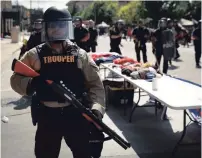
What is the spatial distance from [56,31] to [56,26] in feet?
0.13

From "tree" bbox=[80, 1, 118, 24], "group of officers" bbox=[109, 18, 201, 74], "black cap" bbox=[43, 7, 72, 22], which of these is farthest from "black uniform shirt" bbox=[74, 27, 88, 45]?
"tree" bbox=[80, 1, 118, 24]

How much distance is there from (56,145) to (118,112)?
13.6 ft

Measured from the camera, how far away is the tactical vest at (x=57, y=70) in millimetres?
2865

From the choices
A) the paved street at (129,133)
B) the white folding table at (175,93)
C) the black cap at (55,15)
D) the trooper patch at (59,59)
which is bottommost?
the paved street at (129,133)

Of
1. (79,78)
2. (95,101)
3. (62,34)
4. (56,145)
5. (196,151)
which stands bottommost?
(196,151)

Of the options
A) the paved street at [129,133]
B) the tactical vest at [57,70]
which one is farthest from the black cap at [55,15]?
the paved street at [129,133]

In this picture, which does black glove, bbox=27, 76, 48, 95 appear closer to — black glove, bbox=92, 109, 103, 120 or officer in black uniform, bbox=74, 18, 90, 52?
black glove, bbox=92, 109, 103, 120

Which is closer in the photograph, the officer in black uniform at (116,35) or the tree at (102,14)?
the officer in black uniform at (116,35)

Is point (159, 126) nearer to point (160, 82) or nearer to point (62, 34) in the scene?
point (160, 82)

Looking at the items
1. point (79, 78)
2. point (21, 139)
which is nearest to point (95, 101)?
point (79, 78)

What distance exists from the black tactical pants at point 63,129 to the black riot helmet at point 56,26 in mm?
544

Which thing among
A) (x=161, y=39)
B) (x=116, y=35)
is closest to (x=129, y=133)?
(x=161, y=39)

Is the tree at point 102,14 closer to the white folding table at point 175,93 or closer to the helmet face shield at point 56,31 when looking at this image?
the white folding table at point 175,93

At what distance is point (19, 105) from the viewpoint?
25.5 feet
